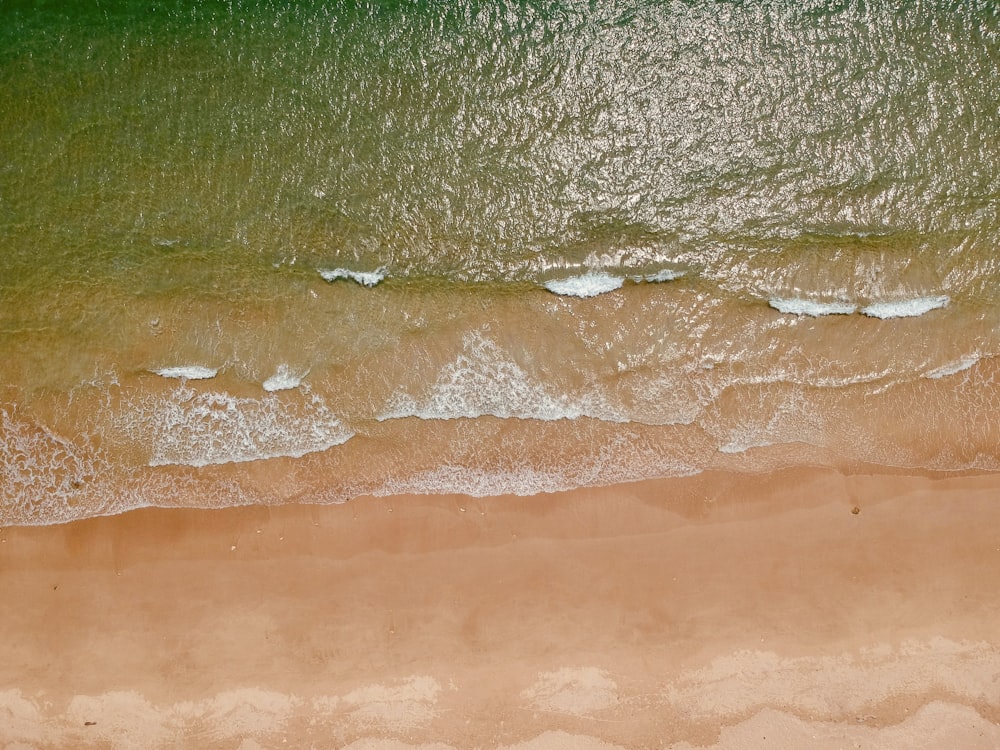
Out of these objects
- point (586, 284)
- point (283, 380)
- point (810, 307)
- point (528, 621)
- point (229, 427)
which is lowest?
point (528, 621)

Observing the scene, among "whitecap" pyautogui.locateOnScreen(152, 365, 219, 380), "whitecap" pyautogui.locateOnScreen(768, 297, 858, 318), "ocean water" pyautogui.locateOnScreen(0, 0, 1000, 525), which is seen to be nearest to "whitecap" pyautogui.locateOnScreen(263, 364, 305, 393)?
"ocean water" pyautogui.locateOnScreen(0, 0, 1000, 525)

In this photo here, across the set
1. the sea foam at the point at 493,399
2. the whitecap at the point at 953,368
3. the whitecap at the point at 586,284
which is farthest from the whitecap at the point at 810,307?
the sea foam at the point at 493,399

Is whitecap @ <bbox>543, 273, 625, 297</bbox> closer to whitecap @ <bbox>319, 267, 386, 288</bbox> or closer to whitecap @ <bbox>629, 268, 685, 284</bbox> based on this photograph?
whitecap @ <bbox>629, 268, 685, 284</bbox>

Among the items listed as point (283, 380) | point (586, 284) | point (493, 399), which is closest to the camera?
point (493, 399)

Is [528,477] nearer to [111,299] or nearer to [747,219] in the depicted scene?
[747,219]

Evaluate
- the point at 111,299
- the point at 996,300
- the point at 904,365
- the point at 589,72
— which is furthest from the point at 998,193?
the point at 111,299

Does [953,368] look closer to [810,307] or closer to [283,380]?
[810,307]

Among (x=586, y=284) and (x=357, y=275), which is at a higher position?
(x=357, y=275)

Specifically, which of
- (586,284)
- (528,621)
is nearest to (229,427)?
(528,621)
